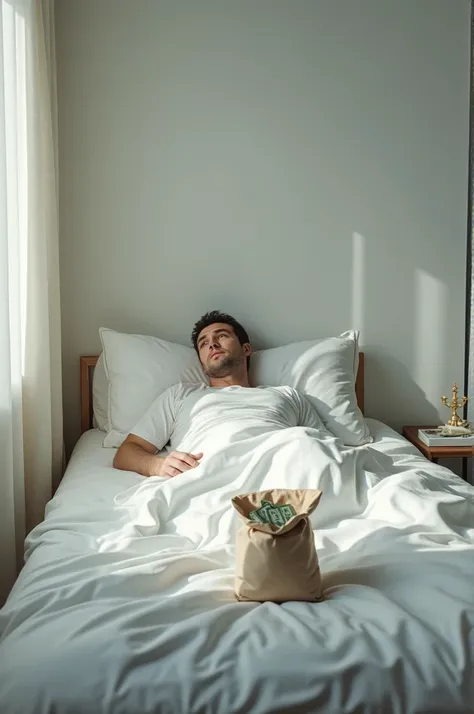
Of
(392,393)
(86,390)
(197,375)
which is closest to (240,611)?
(197,375)

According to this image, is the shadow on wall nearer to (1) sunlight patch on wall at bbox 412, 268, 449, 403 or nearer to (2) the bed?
(1) sunlight patch on wall at bbox 412, 268, 449, 403

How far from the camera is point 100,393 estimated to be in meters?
3.09

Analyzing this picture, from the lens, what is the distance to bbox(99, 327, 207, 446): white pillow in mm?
2910

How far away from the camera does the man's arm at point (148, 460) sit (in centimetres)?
225

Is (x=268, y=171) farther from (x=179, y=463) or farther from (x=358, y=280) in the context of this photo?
(x=179, y=463)

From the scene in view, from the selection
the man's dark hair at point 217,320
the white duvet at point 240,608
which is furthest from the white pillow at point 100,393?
the white duvet at point 240,608

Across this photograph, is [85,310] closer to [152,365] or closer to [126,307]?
[126,307]

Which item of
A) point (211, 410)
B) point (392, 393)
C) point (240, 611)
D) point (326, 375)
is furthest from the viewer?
point (392, 393)

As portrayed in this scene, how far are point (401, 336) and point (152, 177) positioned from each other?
1.31 m

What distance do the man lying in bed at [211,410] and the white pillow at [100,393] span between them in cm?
41

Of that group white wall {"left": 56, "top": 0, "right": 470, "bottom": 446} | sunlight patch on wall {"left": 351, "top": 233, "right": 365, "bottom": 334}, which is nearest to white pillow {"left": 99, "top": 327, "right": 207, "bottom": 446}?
white wall {"left": 56, "top": 0, "right": 470, "bottom": 446}

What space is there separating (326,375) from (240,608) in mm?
1680

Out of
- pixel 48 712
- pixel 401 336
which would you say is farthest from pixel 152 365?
pixel 48 712

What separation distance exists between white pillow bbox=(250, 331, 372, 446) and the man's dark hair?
0.14 metres
